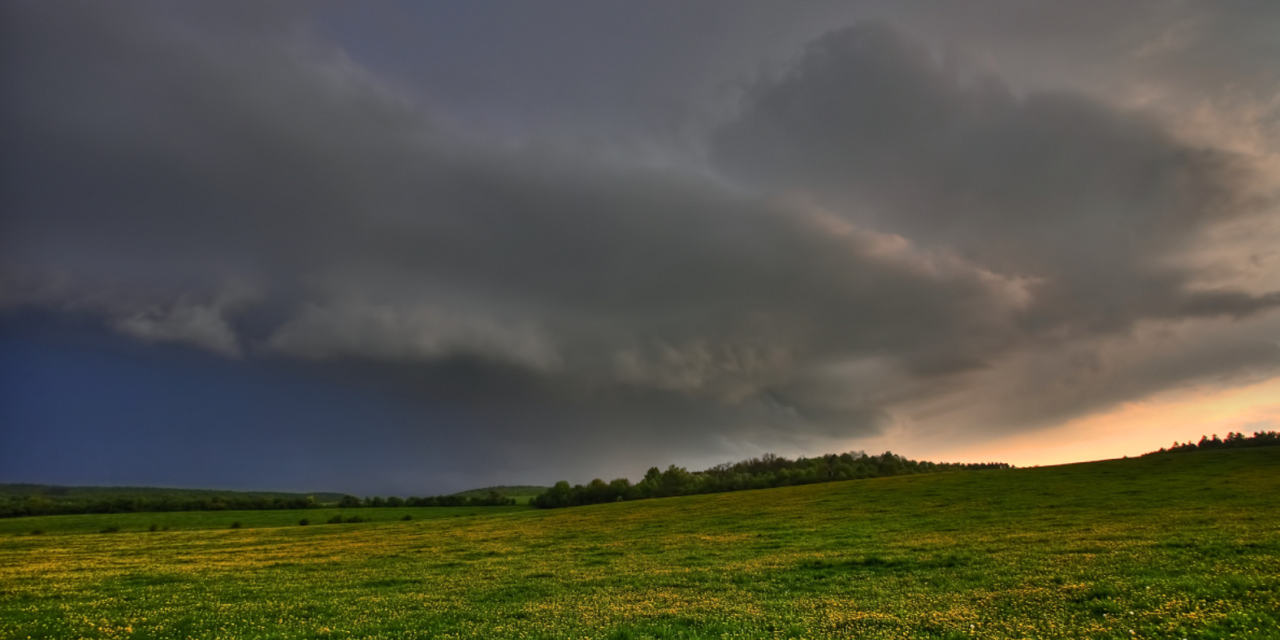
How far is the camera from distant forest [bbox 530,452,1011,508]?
122188mm

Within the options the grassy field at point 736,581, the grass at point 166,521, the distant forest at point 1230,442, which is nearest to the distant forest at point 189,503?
the grass at point 166,521

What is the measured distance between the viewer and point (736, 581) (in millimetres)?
22516

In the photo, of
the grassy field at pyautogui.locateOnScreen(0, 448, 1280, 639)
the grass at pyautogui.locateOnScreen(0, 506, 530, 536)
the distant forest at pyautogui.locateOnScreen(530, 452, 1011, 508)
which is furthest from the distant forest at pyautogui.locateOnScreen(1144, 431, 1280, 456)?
the grass at pyautogui.locateOnScreen(0, 506, 530, 536)

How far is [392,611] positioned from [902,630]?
15534 millimetres

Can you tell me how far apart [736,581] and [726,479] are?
114420 millimetres

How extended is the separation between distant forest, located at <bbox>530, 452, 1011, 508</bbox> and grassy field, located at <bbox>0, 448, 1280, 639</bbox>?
240 ft

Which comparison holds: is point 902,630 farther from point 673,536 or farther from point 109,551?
point 109,551

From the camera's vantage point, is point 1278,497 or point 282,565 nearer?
point 282,565

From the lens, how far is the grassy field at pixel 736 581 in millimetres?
14445

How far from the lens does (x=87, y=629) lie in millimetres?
16578

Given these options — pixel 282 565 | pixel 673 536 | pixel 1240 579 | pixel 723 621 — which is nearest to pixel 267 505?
pixel 282 565

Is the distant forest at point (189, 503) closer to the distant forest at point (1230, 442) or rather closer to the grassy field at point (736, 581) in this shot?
the grassy field at point (736, 581)

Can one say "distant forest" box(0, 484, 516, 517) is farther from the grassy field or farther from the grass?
the grassy field

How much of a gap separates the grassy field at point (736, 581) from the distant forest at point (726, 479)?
73.1 meters
